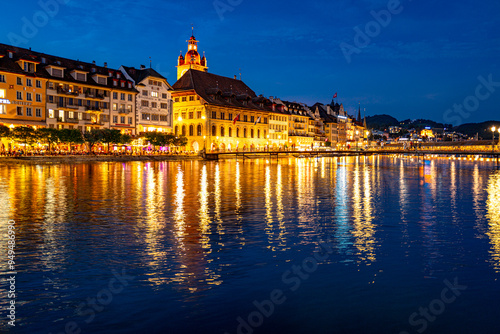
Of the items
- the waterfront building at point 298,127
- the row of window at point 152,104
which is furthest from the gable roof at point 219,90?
the waterfront building at point 298,127

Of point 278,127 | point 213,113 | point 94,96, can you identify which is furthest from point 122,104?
point 278,127

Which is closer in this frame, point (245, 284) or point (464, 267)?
point (245, 284)

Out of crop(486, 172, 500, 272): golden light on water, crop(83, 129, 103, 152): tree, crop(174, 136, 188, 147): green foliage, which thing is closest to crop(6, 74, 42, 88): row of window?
crop(83, 129, 103, 152): tree

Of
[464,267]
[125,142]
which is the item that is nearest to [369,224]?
[464,267]

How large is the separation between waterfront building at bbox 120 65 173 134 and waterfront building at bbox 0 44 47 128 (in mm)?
23058

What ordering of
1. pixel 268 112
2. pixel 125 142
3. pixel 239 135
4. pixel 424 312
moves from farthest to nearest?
pixel 268 112 → pixel 239 135 → pixel 125 142 → pixel 424 312

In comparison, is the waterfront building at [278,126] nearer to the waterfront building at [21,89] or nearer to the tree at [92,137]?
the tree at [92,137]

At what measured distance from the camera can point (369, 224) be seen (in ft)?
67.6

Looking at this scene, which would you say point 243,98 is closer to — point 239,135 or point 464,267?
point 239,135

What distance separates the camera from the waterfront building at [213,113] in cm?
11625

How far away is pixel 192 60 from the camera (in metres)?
141

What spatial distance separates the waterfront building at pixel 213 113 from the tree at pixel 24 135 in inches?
1769

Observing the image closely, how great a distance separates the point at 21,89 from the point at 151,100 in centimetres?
3178

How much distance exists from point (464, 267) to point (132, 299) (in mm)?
9523
